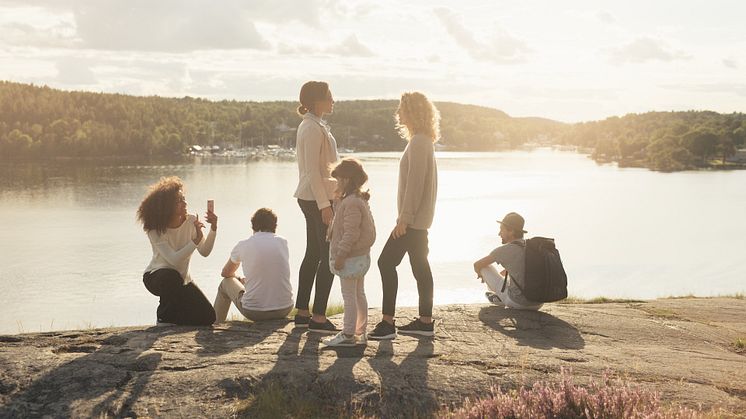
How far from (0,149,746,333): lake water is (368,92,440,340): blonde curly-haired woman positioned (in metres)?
5.44

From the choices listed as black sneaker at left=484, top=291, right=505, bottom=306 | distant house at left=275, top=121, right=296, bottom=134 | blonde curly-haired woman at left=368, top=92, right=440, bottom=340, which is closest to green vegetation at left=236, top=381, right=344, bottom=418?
blonde curly-haired woman at left=368, top=92, right=440, bottom=340

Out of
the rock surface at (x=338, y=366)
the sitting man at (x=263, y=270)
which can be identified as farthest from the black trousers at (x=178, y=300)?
the sitting man at (x=263, y=270)

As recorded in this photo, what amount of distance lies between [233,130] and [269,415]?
156 m

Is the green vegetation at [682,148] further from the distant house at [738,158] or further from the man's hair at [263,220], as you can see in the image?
the man's hair at [263,220]

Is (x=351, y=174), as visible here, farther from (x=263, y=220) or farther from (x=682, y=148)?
(x=682, y=148)

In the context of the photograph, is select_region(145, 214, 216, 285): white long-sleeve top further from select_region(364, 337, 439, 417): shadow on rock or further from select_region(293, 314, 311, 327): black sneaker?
select_region(364, 337, 439, 417): shadow on rock

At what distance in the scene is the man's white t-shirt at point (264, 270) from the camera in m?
6.57

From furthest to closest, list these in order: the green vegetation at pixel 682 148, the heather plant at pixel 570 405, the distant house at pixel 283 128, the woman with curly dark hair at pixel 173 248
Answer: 1. the distant house at pixel 283 128
2. the green vegetation at pixel 682 148
3. the woman with curly dark hair at pixel 173 248
4. the heather plant at pixel 570 405

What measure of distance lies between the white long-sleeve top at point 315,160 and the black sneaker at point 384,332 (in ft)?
4.01

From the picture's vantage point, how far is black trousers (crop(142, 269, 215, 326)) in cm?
636

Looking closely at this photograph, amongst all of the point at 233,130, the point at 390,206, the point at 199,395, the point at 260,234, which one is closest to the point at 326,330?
the point at 260,234

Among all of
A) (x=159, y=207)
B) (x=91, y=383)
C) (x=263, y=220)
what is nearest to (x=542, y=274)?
(x=263, y=220)

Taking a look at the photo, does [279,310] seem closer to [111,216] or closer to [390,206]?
[111,216]

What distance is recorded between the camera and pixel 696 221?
42656 millimetres
